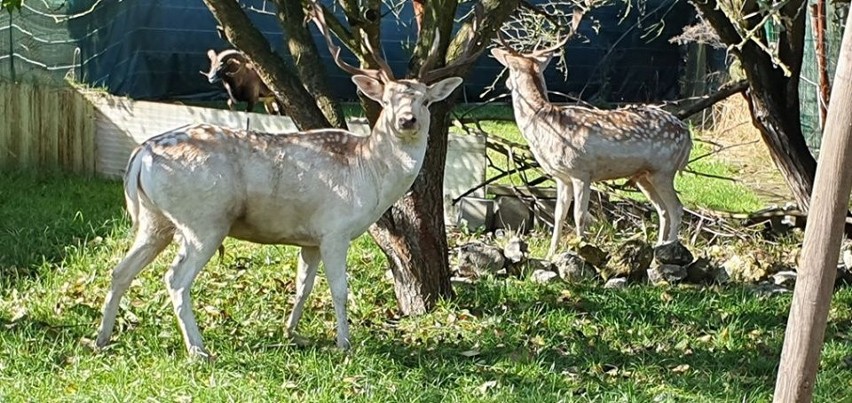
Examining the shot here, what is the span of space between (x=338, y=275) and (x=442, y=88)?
107cm

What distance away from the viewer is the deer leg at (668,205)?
9133 mm

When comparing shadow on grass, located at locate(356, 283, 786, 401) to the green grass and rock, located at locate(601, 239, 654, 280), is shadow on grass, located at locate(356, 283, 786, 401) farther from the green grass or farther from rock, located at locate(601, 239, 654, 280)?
rock, located at locate(601, 239, 654, 280)

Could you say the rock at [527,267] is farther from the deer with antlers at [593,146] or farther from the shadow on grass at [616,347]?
the deer with antlers at [593,146]

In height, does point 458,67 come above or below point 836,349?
above

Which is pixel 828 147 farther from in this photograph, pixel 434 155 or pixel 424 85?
pixel 434 155

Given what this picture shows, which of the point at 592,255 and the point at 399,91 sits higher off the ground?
the point at 399,91

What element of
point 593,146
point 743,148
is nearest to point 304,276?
point 593,146

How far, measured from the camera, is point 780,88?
8.65 meters

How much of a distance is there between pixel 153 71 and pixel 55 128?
6.41 meters

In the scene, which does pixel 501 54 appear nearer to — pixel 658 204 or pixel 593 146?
pixel 593 146

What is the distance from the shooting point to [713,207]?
36.7 feet

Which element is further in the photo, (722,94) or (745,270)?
(722,94)

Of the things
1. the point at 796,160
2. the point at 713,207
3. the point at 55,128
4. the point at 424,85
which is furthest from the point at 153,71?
the point at 424,85

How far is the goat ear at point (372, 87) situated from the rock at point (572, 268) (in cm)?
223
